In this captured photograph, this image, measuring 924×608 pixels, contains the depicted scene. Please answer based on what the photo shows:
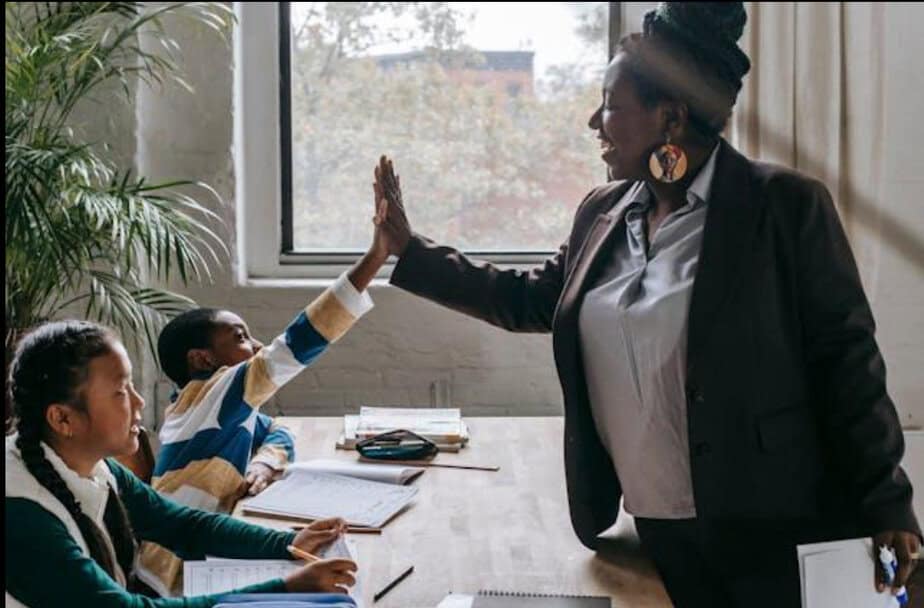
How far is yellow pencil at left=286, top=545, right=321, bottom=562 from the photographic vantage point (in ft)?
5.43

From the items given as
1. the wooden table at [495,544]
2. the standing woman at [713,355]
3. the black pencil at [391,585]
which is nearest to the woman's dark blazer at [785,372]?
the standing woman at [713,355]

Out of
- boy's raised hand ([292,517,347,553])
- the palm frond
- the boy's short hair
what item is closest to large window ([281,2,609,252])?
the palm frond

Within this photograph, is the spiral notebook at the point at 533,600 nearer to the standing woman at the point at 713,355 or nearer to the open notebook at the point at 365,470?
the standing woman at the point at 713,355

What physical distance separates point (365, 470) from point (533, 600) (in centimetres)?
64

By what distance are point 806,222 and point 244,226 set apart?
6.65ft

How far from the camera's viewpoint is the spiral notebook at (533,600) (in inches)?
59.4

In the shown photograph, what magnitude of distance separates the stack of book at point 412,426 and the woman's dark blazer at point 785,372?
0.77m

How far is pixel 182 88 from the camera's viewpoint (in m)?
3.18

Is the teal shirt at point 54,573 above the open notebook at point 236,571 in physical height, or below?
above

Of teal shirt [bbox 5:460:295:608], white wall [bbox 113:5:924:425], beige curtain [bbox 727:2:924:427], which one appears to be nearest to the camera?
teal shirt [bbox 5:460:295:608]

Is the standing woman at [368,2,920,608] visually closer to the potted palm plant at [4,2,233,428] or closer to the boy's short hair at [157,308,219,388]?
the boy's short hair at [157,308,219,388]

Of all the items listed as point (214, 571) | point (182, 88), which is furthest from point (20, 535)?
point (182, 88)

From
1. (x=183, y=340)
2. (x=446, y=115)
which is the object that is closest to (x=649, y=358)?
(x=183, y=340)

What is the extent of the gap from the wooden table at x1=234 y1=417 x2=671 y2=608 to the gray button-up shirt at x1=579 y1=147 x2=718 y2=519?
109mm
